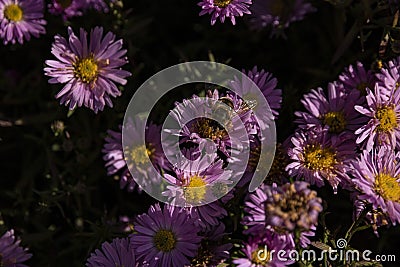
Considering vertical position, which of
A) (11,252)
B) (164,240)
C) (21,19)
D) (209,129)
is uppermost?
(21,19)

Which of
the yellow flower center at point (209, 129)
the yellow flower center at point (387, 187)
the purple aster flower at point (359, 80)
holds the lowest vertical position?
the yellow flower center at point (387, 187)

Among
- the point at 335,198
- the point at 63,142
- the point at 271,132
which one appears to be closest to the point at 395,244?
the point at 335,198

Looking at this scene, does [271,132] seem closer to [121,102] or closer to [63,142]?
[121,102]

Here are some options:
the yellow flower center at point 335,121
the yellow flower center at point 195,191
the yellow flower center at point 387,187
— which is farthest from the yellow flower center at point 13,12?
the yellow flower center at point 387,187

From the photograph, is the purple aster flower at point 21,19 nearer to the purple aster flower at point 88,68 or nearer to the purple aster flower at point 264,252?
the purple aster flower at point 88,68

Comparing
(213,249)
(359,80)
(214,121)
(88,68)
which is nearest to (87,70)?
(88,68)

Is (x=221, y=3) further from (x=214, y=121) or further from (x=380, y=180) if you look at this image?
(x=380, y=180)
